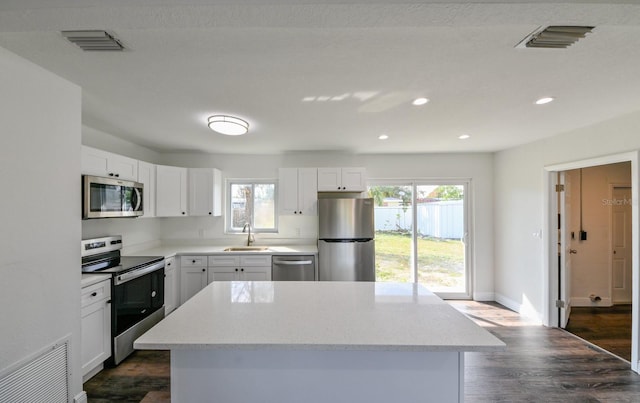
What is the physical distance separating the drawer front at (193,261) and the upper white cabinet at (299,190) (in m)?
1.24

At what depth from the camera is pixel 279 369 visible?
130 cm

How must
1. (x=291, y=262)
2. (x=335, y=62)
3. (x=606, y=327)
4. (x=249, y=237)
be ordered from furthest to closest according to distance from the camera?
(x=249, y=237) → (x=291, y=262) → (x=606, y=327) → (x=335, y=62)

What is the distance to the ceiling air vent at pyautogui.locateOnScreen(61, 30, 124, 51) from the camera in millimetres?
1305

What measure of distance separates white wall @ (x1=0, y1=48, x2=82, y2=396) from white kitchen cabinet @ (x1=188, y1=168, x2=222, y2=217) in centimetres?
202

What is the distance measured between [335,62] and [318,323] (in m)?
1.43

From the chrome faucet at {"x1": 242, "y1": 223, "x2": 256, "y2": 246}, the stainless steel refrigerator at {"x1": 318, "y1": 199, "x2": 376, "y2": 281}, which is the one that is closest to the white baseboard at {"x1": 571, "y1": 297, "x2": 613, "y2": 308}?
the stainless steel refrigerator at {"x1": 318, "y1": 199, "x2": 376, "y2": 281}

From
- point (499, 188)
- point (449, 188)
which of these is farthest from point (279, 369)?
point (499, 188)

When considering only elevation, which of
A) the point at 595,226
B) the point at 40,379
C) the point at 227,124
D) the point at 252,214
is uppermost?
the point at 227,124

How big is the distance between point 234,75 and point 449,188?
148 inches

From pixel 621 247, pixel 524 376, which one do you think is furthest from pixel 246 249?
pixel 621 247

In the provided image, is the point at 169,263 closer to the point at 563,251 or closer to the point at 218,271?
the point at 218,271

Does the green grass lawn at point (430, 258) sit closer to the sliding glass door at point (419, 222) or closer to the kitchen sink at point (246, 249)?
the sliding glass door at point (419, 222)

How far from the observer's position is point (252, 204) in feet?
14.3

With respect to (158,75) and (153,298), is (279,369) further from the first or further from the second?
(153,298)
